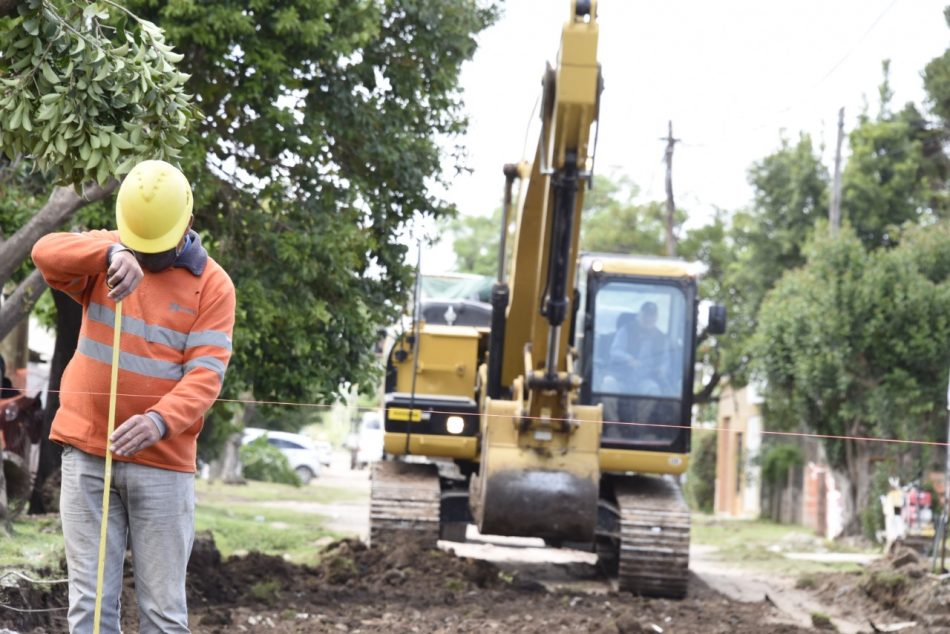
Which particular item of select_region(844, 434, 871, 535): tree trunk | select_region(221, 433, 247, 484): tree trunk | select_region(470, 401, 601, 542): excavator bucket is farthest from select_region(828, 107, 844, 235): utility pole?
select_region(470, 401, 601, 542): excavator bucket

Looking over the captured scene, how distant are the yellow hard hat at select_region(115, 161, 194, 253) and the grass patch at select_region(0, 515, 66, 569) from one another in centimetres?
372

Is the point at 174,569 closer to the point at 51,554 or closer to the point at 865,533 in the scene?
the point at 51,554

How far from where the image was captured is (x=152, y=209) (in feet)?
16.4

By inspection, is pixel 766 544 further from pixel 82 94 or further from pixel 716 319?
pixel 82 94

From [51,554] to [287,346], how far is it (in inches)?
213

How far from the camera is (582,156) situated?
10953 mm

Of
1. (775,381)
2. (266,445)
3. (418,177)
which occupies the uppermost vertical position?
(418,177)

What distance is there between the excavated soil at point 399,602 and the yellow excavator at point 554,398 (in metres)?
0.53

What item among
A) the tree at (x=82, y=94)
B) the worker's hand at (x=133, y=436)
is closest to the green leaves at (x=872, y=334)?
the tree at (x=82, y=94)

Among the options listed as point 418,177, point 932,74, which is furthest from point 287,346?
point 932,74

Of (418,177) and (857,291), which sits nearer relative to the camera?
(418,177)

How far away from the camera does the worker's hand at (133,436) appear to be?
4.88 m

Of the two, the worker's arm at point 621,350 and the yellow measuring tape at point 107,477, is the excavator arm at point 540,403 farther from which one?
the yellow measuring tape at point 107,477

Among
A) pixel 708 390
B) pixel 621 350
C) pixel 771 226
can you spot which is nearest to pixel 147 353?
pixel 621 350
